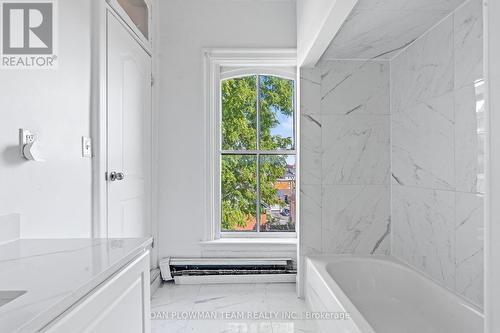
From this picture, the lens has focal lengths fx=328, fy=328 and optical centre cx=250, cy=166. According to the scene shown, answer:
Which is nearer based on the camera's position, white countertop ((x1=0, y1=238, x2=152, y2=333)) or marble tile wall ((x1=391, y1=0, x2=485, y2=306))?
white countertop ((x1=0, y1=238, x2=152, y2=333))

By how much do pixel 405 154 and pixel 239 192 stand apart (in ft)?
4.68

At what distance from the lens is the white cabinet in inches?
27.7

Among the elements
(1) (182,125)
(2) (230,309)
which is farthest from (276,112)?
(2) (230,309)

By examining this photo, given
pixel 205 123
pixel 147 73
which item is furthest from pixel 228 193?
pixel 147 73

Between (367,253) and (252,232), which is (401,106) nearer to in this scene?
(367,253)

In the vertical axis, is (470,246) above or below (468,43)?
below

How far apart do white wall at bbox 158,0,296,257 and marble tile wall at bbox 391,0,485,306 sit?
158 centimetres

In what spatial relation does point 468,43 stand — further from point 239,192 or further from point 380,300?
point 239,192

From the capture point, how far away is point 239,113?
9.94 feet

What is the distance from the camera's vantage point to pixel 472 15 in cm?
163

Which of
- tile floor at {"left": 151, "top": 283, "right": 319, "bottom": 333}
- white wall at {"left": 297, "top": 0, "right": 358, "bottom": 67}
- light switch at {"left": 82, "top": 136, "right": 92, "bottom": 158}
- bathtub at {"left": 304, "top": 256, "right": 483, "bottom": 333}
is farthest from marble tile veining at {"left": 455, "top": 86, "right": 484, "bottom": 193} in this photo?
light switch at {"left": 82, "top": 136, "right": 92, "bottom": 158}

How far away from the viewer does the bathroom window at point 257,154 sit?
3018mm

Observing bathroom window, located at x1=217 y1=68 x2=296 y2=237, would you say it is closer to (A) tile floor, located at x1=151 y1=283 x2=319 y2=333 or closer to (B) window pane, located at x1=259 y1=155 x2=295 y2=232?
(B) window pane, located at x1=259 y1=155 x2=295 y2=232

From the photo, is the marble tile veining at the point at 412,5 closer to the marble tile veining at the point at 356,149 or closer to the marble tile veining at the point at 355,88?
the marble tile veining at the point at 355,88
